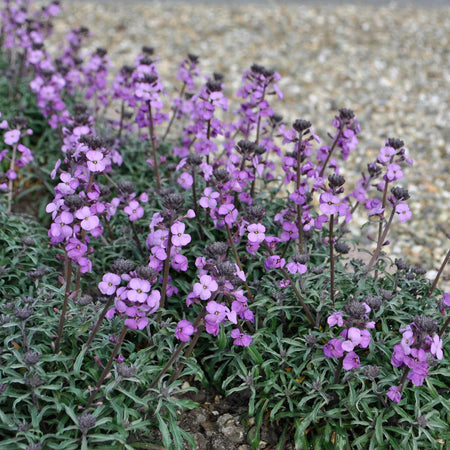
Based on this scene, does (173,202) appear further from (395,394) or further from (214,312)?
(395,394)

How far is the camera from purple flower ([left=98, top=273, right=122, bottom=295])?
251cm

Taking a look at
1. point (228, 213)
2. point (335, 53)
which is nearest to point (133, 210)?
point (228, 213)

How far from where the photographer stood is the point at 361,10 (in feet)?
36.1

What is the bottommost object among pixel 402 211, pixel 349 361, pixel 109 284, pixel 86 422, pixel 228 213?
pixel 86 422

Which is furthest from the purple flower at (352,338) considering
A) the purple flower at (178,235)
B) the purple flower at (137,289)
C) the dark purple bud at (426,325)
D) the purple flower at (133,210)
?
the purple flower at (133,210)

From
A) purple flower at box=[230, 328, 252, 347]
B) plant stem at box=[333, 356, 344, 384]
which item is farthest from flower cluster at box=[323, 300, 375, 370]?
purple flower at box=[230, 328, 252, 347]

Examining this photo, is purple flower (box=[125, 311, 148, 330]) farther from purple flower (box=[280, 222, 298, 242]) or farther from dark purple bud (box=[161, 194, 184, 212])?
purple flower (box=[280, 222, 298, 242])

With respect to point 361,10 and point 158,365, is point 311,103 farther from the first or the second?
point 158,365

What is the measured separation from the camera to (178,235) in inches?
108

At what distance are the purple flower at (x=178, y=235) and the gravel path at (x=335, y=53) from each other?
12.2 ft

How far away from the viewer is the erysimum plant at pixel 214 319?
2.74 m

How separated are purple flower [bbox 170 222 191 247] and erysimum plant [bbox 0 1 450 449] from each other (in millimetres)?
11

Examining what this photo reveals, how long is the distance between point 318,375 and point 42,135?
153 inches

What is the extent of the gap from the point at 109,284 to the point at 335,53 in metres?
8.05
